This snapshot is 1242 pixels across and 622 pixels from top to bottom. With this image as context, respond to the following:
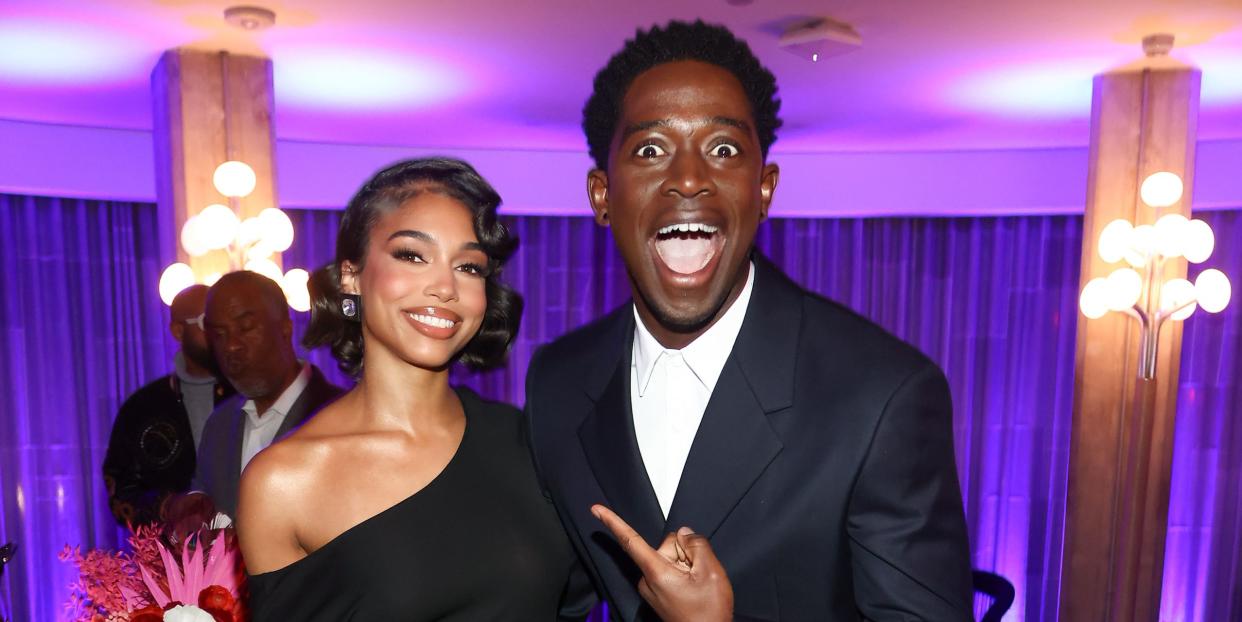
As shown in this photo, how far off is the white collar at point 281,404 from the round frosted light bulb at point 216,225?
1409 mm

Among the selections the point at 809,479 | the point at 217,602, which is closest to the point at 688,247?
the point at 809,479

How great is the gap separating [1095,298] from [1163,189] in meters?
0.58

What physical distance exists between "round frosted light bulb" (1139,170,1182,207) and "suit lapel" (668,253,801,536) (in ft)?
11.9

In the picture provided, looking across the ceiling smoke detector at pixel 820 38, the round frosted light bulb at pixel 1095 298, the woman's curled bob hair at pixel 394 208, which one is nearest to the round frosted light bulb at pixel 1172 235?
the round frosted light bulb at pixel 1095 298

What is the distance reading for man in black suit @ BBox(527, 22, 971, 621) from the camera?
133 cm

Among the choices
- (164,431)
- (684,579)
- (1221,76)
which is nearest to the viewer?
(684,579)

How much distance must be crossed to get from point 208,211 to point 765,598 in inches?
137

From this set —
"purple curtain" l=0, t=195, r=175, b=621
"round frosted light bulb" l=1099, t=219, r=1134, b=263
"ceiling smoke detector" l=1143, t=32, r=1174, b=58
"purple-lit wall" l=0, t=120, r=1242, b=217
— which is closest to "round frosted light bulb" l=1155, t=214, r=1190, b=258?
"round frosted light bulb" l=1099, t=219, r=1134, b=263

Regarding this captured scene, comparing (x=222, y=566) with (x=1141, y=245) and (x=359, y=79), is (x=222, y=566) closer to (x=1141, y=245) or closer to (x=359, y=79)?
(x=359, y=79)

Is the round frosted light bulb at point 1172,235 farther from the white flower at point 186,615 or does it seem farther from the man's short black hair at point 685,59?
the white flower at point 186,615

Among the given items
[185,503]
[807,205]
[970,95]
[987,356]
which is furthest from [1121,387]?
[185,503]

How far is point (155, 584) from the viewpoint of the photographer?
5.09ft

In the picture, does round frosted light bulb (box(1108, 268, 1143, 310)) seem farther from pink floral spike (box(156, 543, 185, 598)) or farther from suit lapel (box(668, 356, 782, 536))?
pink floral spike (box(156, 543, 185, 598))

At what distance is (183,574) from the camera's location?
1579mm
